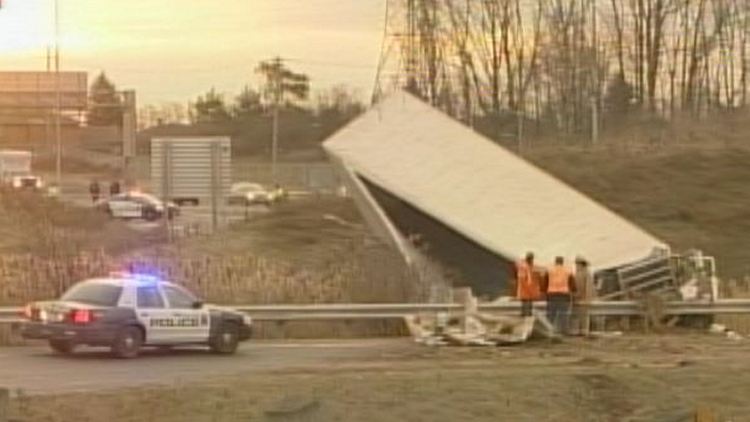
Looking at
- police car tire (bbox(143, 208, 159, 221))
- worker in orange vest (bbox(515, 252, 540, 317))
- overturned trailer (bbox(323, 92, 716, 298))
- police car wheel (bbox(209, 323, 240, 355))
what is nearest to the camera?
police car wheel (bbox(209, 323, 240, 355))

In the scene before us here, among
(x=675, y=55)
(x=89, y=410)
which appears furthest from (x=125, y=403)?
(x=675, y=55)

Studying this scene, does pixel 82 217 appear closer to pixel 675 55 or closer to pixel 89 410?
pixel 675 55

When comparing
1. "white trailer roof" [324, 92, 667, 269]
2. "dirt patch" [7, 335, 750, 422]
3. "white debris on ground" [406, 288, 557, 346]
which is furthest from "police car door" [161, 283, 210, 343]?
"white trailer roof" [324, 92, 667, 269]

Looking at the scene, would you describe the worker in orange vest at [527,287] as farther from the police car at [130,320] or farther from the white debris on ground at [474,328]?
the police car at [130,320]

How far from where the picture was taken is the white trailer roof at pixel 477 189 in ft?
131

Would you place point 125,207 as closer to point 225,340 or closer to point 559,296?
point 559,296

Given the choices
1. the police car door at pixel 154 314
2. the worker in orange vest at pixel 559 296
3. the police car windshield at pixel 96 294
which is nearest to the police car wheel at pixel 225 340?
the police car door at pixel 154 314

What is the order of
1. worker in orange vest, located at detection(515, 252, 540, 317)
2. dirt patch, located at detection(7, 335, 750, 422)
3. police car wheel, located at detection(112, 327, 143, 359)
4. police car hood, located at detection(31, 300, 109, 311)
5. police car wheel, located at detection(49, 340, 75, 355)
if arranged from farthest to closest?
worker in orange vest, located at detection(515, 252, 540, 317) → police car wheel, located at detection(49, 340, 75, 355) → police car wheel, located at detection(112, 327, 143, 359) → police car hood, located at detection(31, 300, 109, 311) → dirt patch, located at detection(7, 335, 750, 422)

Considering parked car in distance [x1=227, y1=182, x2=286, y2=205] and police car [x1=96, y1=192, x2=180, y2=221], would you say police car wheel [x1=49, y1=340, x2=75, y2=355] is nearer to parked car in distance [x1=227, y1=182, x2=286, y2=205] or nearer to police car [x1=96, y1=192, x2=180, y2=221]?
police car [x1=96, y1=192, x2=180, y2=221]

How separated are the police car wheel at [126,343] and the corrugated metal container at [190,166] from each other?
2596 cm

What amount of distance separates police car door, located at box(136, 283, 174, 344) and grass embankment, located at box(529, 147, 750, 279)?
72.9 feet

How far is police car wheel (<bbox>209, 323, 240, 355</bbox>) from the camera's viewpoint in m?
30.7

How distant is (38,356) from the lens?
2967cm

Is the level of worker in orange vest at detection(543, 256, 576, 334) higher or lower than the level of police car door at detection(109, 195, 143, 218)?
lower
